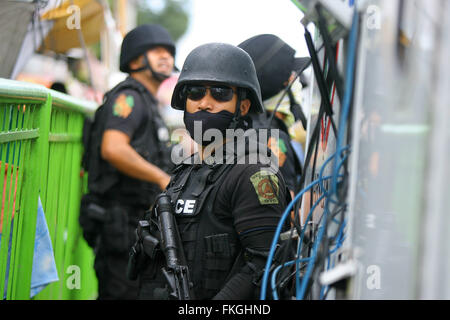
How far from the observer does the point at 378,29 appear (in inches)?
52.8

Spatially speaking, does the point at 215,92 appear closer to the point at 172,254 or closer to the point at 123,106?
the point at 172,254

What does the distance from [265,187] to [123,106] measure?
2.44m

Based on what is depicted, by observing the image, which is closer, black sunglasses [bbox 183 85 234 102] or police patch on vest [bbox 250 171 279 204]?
police patch on vest [bbox 250 171 279 204]

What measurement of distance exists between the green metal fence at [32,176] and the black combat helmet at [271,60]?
3.90 feet

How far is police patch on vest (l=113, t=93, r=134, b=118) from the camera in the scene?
431 centimetres

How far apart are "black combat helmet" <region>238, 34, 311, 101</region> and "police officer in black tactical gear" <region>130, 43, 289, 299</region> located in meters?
0.85

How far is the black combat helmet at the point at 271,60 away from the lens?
3293 mm

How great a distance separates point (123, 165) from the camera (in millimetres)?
4293

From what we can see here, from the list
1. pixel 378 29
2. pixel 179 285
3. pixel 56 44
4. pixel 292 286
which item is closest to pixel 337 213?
pixel 378 29
